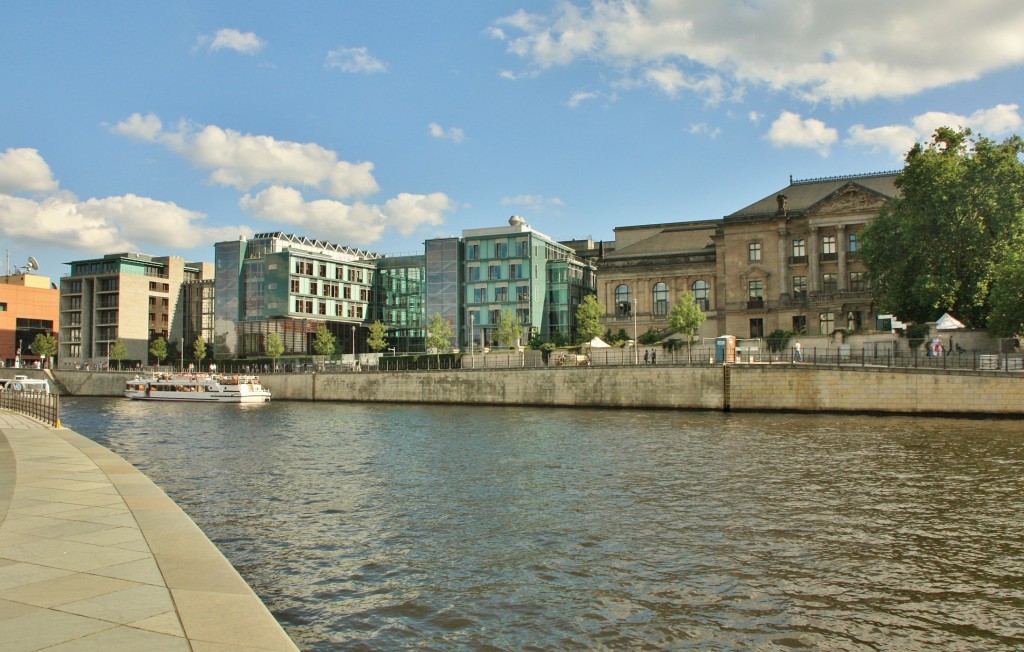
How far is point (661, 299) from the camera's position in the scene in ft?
355

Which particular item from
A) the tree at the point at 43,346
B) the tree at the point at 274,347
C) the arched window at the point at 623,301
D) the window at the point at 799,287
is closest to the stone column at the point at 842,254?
the window at the point at 799,287

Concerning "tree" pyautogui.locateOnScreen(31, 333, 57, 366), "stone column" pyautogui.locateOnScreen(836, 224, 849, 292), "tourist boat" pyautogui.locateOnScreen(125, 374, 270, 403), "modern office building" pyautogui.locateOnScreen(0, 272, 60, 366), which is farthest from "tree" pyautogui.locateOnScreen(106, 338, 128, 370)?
"stone column" pyautogui.locateOnScreen(836, 224, 849, 292)

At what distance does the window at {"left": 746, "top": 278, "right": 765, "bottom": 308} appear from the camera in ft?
317

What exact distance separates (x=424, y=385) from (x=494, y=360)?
8255mm

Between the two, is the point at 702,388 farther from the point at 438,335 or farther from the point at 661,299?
the point at 438,335

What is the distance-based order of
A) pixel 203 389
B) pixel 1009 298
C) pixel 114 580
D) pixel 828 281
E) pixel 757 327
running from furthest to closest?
pixel 757 327
pixel 203 389
pixel 828 281
pixel 1009 298
pixel 114 580

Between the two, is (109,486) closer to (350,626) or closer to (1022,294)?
(350,626)

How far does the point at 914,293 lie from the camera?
2480 inches

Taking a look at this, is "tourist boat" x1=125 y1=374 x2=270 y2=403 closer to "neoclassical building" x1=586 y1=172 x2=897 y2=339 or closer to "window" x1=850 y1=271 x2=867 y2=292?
"neoclassical building" x1=586 y1=172 x2=897 y2=339

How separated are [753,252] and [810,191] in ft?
35.8

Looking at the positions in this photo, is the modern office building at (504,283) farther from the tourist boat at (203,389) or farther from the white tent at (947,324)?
the white tent at (947,324)

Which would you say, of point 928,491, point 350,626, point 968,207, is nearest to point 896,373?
point 968,207

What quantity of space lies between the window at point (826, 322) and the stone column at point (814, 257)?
4.28m

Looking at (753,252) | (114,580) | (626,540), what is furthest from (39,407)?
(753,252)
